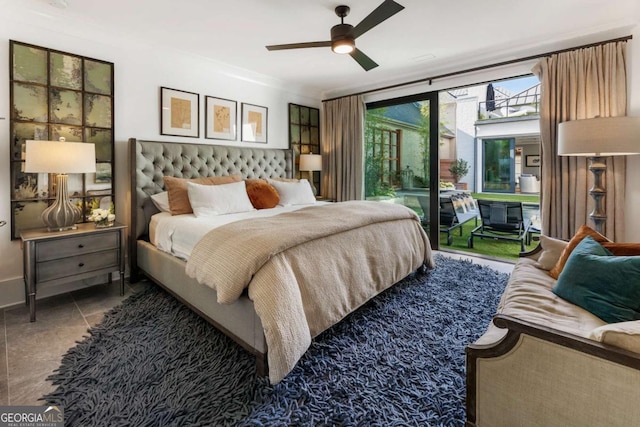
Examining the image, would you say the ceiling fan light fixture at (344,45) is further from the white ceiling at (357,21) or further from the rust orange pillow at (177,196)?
the rust orange pillow at (177,196)

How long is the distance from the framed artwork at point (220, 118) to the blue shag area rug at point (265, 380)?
2368 mm

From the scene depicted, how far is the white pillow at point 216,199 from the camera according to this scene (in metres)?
3.01

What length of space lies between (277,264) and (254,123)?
3250 mm

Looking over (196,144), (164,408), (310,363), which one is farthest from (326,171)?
(164,408)

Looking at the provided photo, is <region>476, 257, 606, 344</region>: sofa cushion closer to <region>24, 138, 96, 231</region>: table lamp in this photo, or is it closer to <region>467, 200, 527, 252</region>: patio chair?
<region>467, 200, 527, 252</region>: patio chair

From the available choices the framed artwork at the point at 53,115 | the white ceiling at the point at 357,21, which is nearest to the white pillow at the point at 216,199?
the framed artwork at the point at 53,115

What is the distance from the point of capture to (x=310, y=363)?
1.86m

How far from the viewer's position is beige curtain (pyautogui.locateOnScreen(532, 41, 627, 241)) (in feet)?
9.80

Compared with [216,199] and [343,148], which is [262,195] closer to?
[216,199]

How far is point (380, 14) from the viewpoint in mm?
2209

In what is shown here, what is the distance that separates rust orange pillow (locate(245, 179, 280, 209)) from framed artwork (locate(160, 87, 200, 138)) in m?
1.01

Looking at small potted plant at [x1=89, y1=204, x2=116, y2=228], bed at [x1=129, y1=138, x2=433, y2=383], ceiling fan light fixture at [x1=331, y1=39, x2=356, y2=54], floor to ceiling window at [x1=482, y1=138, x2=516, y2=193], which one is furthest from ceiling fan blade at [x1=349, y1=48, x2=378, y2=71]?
floor to ceiling window at [x1=482, y1=138, x2=516, y2=193]

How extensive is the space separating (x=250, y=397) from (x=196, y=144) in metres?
3.06

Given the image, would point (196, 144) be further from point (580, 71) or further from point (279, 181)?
point (580, 71)
